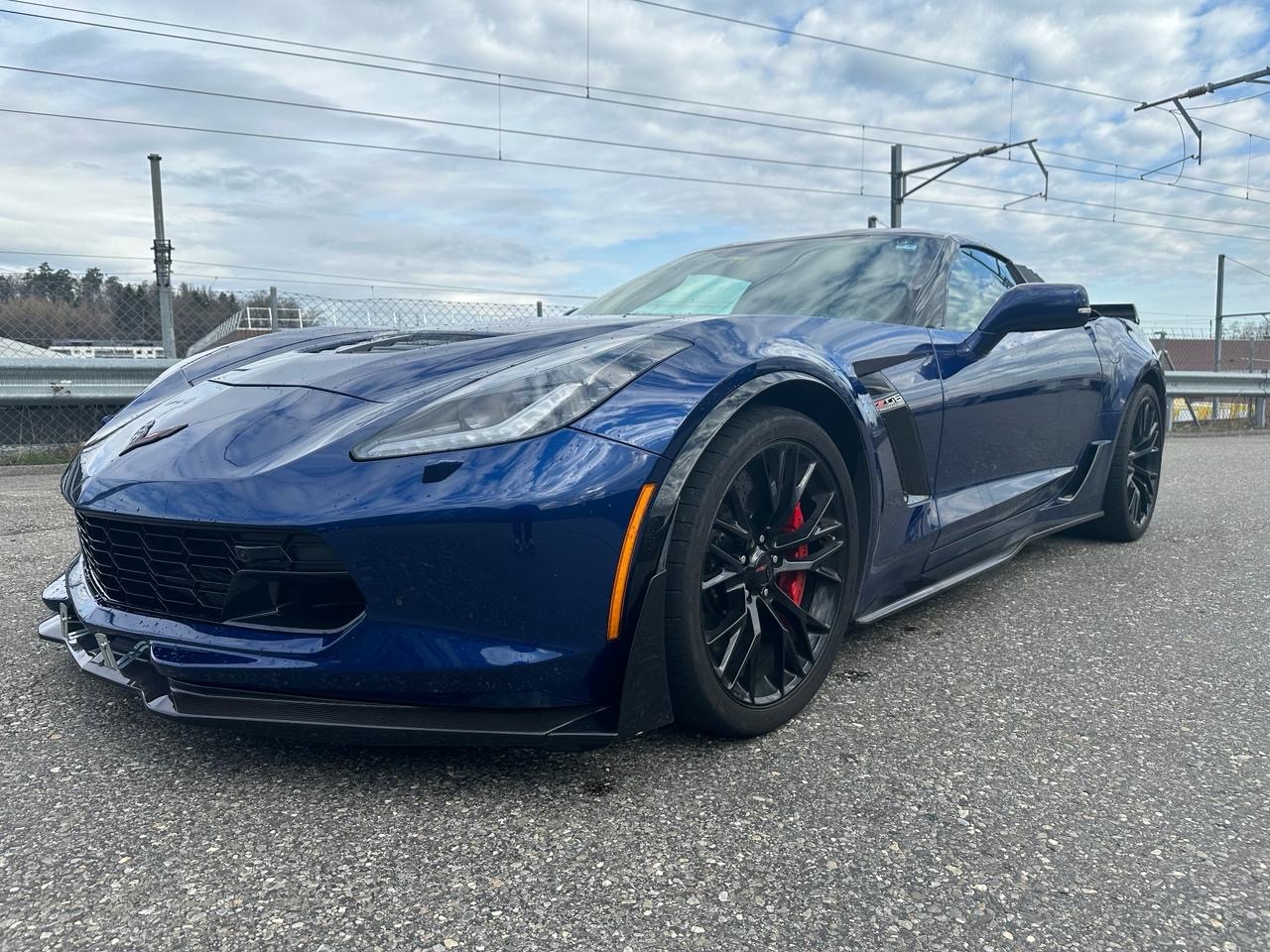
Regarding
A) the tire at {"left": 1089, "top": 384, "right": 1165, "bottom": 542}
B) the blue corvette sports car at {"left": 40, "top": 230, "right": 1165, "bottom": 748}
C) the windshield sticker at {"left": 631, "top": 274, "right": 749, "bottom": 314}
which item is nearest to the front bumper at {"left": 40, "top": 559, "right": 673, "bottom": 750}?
the blue corvette sports car at {"left": 40, "top": 230, "right": 1165, "bottom": 748}

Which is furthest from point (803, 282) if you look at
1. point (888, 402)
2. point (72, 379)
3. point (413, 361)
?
point (72, 379)

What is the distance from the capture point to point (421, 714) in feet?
5.18

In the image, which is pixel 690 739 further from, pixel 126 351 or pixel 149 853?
pixel 126 351

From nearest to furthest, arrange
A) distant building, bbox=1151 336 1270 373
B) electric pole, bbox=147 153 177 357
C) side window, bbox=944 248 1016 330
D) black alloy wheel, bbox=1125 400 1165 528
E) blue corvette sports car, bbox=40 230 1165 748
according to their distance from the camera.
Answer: blue corvette sports car, bbox=40 230 1165 748
side window, bbox=944 248 1016 330
black alloy wheel, bbox=1125 400 1165 528
electric pole, bbox=147 153 177 357
distant building, bbox=1151 336 1270 373

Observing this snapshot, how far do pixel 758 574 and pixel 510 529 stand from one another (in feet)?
1.95

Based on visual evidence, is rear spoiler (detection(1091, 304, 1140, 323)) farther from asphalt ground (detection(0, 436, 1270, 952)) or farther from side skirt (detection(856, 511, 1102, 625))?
asphalt ground (detection(0, 436, 1270, 952))

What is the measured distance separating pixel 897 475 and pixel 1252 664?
3.70 feet

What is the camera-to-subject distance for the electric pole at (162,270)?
8.22 metres

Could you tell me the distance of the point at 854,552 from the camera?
2.12 meters

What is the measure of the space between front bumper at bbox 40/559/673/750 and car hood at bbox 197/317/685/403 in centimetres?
58

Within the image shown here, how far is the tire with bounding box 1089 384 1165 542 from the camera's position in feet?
12.6

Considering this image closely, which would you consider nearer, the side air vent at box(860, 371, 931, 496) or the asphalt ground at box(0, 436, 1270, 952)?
the asphalt ground at box(0, 436, 1270, 952)

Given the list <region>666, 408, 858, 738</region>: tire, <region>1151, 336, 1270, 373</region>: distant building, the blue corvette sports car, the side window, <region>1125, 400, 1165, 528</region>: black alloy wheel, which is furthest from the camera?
<region>1151, 336, 1270, 373</region>: distant building

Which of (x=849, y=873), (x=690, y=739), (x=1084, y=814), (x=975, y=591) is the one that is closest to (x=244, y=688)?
(x=690, y=739)
